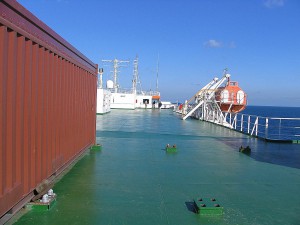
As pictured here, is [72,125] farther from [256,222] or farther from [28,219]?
[256,222]

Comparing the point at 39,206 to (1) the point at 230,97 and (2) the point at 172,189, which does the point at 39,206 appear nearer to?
(2) the point at 172,189

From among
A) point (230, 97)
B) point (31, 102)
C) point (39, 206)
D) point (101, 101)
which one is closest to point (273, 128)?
point (230, 97)

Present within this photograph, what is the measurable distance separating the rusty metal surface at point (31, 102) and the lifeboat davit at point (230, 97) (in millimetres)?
22717

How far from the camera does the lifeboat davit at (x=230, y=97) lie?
2792cm

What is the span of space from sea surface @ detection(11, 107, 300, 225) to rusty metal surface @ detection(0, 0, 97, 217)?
1.68 ft

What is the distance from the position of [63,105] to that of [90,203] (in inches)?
81.8

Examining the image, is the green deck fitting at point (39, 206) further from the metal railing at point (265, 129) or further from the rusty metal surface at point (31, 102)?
the metal railing at point (265, 129)

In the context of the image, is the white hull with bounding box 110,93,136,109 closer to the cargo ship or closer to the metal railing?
the cargo ship

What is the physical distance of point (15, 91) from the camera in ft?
11.6

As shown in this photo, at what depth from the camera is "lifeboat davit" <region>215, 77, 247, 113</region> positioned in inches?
1099

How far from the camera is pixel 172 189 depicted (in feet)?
17.6

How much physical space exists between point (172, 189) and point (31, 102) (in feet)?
8.87

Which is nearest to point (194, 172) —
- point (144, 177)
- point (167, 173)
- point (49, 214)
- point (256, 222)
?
point (167, 173)

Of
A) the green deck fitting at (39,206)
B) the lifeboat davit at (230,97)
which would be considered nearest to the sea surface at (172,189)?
the green deck fitting at (39,206)
